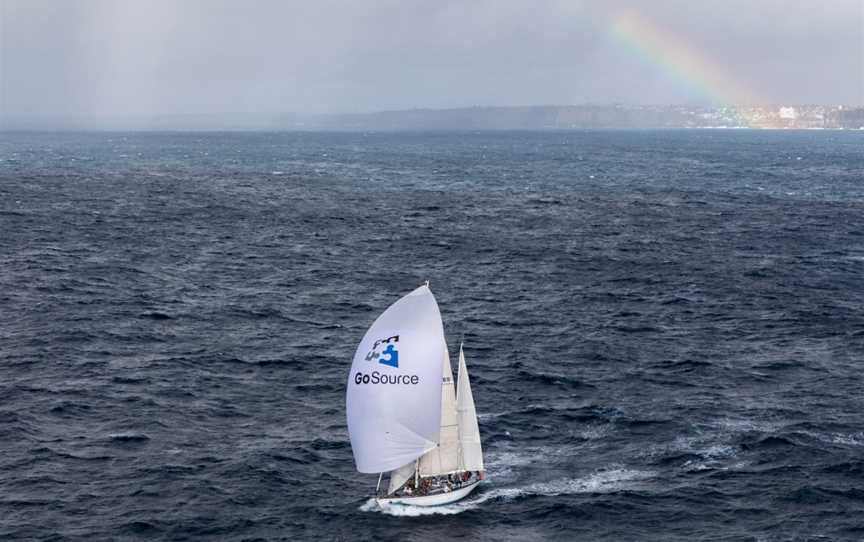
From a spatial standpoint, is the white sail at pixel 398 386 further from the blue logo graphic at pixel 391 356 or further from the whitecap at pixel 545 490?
the whitecap at pixel 545 490

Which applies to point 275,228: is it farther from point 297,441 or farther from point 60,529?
point 60,529

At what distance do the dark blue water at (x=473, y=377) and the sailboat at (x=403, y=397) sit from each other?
1.78 metres

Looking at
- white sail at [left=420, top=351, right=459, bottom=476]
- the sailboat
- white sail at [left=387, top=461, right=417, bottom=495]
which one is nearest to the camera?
the sailboat

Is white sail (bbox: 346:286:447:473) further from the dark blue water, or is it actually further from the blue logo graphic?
the dark blue water

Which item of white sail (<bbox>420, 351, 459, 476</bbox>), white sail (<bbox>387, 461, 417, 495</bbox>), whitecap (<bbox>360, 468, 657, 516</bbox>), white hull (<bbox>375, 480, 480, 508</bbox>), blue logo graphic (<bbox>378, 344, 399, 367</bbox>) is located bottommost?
whitecap (<bbox>360, 468, 657, 516</bbox>)

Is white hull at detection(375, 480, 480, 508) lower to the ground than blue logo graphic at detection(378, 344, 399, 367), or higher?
lower

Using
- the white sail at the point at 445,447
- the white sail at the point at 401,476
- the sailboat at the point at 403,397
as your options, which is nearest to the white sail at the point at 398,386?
the sailboat at the point at 403,397

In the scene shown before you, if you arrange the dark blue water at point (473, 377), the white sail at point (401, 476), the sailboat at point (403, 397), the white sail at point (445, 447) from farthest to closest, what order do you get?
1. the white sail at point (445, 447)
2. the white sail at point (401, 476)
3. the dark blue water at point (473, 377)
4. the sailboat at point (403, 397)

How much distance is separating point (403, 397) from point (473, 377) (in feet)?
76.2

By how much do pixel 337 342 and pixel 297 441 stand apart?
879 inches

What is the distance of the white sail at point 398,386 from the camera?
48656mm

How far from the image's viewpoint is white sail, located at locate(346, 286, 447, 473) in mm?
48656

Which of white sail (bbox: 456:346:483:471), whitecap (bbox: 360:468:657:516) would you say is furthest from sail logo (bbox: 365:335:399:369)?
whitecap (bbox: 360:468:657:516)

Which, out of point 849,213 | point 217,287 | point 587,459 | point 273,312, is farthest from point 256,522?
point 849,213
